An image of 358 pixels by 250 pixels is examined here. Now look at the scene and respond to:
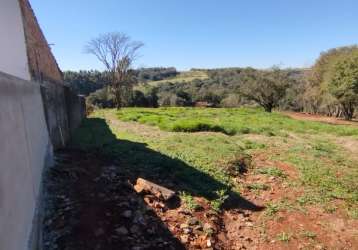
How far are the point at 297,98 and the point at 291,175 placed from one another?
120 feet

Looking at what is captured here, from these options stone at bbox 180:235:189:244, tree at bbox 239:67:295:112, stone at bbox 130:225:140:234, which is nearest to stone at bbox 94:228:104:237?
stone at bbox 130:225:140:234

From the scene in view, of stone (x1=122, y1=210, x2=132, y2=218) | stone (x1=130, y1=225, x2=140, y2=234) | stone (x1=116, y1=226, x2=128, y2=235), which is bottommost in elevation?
stone (x1=130, y1=225, x2=140, y2=234)

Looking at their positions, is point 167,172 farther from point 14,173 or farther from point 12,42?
point 14,173

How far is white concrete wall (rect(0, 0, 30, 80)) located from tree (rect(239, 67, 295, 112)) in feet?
82.9

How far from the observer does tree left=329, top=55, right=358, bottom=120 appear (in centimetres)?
2059

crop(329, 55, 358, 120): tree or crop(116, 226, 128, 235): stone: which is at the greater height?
crop(329, 55, 358, 120): tree

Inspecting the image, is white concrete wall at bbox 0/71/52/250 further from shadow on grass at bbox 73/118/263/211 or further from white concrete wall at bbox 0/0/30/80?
shadow on grass at bbox 73/118/263/211

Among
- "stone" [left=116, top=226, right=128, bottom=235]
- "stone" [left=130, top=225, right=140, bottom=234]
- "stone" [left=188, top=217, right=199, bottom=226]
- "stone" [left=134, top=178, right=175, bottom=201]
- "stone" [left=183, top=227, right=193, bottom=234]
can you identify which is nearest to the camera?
"stone" [left=116, top=226, right=128, bottom=235]

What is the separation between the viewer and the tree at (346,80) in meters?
20.6

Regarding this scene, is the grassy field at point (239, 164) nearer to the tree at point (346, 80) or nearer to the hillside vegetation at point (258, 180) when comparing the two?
the hillside vegetation at point (258, 180)

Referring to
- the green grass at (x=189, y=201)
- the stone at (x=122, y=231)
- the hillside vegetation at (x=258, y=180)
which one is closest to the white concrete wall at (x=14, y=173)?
the stone at (x=122, y=231)

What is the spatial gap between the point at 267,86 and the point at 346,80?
868 cm

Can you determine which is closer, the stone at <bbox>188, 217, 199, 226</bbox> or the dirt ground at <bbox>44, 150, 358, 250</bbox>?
the dirt ground at <bbox>44, 150, 358, 250</bbox>

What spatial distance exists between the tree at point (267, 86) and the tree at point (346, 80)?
6.52 m
